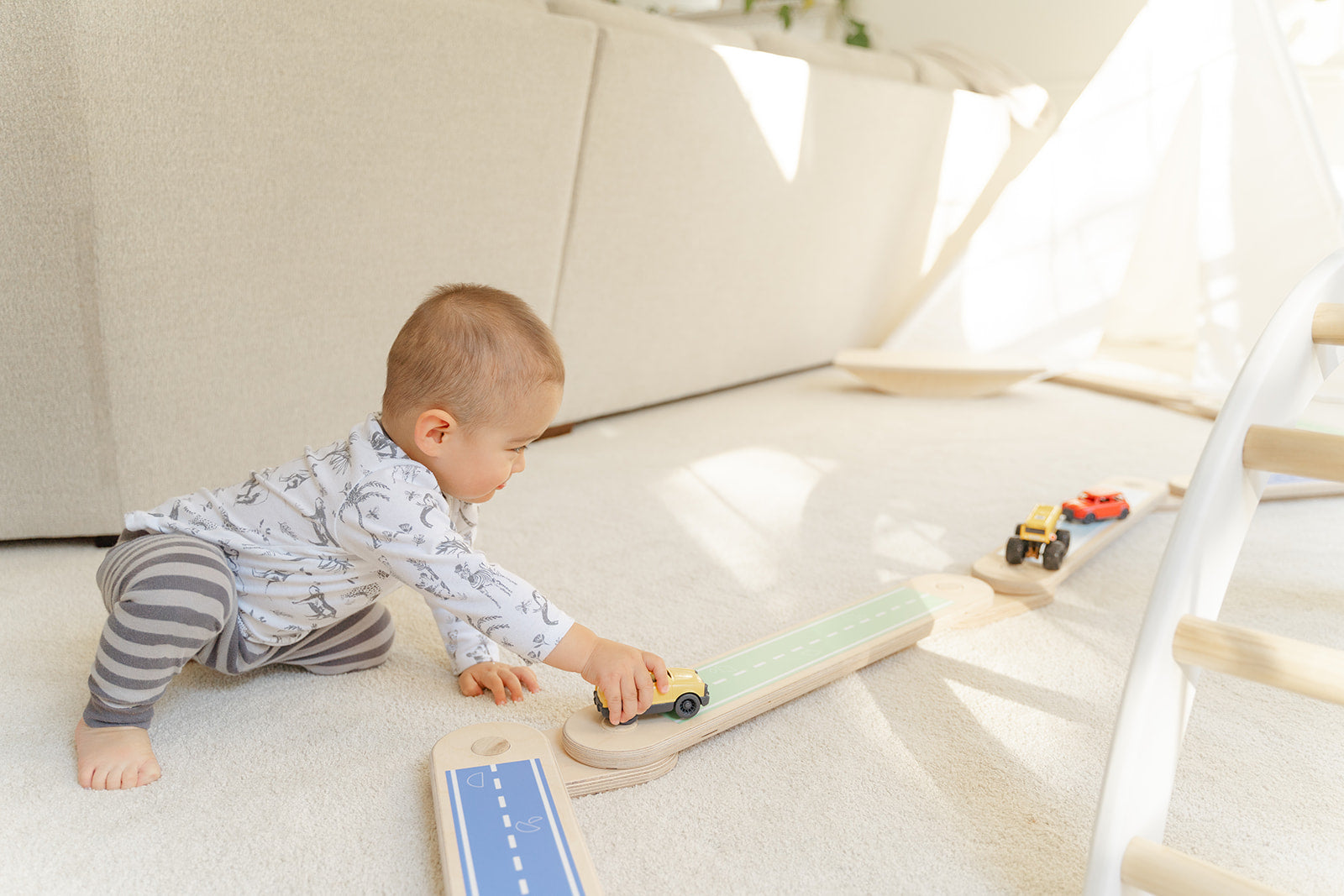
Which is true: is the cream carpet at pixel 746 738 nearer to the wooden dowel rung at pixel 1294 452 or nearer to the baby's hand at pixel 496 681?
the baby's hand at pixel 496 681

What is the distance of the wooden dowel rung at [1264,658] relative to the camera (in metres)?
0.60

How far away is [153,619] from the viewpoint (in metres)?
0.84

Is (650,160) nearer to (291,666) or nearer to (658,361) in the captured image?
(658,361)

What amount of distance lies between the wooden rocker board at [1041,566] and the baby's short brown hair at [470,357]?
0.64 metres

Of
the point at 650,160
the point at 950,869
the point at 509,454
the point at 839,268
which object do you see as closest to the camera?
the point at 950,869

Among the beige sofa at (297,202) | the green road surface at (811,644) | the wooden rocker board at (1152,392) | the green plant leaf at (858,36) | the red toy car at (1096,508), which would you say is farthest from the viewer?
the green plant leaf at (858,36)

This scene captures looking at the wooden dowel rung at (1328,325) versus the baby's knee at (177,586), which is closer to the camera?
the wooden dowel rung at (1328,325)

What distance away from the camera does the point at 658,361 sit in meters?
2.15

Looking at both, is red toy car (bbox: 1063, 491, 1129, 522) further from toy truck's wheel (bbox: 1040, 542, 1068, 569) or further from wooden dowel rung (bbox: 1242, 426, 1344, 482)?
wooden dowel rung (bbox: 1242, 426, 1344, 482)

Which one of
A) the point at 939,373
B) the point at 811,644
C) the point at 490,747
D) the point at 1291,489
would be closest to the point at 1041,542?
the point at 811,644

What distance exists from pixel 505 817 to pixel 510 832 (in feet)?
0.06

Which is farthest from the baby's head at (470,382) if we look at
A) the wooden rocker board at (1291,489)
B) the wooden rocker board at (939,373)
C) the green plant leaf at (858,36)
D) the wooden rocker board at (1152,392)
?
the green plant leaf at (858,36)

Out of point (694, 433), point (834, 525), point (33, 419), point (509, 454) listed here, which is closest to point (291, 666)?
point (509, 454)

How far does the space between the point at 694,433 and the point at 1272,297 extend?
1.48 meters
